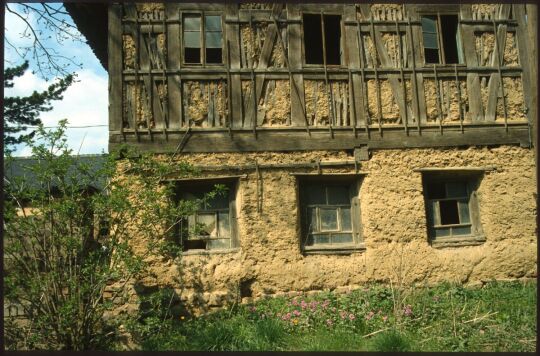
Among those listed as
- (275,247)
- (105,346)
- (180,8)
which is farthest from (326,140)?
(105,346)

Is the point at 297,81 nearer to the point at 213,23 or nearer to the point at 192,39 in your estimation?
the point at 213,23

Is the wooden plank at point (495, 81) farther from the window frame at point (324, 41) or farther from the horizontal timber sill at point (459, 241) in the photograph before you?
the window frame at point (324, 41)

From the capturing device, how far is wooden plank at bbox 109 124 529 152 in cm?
750

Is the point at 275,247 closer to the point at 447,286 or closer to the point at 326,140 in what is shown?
the point at 326,140

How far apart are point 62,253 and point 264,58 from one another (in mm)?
4103

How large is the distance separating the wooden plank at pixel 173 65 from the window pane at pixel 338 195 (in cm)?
257

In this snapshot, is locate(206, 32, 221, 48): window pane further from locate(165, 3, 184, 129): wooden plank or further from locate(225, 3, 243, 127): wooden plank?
locate(165, 3, 184, 129): wooden plank

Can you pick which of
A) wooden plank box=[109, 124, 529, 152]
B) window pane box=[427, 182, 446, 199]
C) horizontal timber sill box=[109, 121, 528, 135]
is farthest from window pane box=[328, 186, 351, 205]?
window pane box=[427, 182, 446, 199]

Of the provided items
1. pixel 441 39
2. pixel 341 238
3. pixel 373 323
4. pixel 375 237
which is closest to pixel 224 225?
pixel 341 238

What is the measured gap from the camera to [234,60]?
7762 millimetres

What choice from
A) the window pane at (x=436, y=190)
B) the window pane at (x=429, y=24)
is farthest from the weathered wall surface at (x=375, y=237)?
the window pane at (x=429, y=24)

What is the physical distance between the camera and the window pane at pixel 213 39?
7875 mm

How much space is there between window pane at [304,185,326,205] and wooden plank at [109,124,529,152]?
637 millimetres

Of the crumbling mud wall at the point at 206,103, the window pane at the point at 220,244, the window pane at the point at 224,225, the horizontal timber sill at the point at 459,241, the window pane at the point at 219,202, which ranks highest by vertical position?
the crumbling mud wall at the point at 206,103
